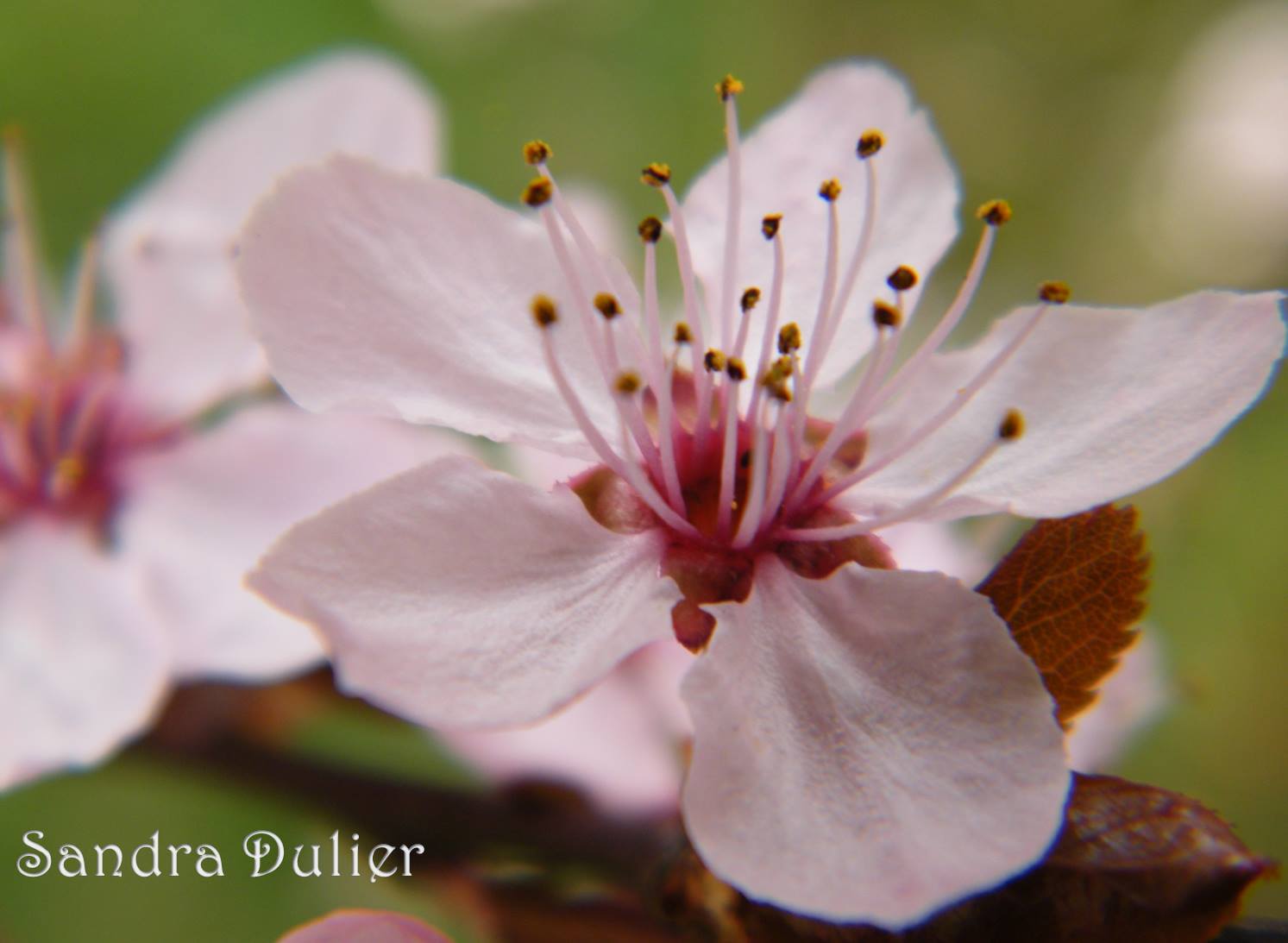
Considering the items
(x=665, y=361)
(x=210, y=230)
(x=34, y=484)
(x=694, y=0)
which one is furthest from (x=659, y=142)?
(x=665, y=361)

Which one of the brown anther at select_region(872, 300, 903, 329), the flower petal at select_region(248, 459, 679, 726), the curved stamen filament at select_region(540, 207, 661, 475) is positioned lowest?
the flower petal at select_region(248, 459, 679, 726)

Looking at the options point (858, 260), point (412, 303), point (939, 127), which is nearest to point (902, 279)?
point (858, 260)

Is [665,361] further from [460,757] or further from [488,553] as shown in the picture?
[460,757]

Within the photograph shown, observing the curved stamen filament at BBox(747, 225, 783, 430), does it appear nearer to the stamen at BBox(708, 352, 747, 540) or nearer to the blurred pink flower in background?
the stamen at BBox(708, 352, 747, 540)

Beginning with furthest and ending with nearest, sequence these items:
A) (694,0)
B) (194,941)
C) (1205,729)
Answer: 1. (694,0)
2. (1205,729)
3. (194,941)

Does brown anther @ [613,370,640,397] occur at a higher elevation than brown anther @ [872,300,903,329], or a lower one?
lower

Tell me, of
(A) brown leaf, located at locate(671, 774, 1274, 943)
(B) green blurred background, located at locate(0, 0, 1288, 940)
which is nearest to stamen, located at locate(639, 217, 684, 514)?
(A) brown leaf, located at locate(671, 774, 1274, 943)

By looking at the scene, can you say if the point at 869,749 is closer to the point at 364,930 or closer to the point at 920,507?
the point at 920,507

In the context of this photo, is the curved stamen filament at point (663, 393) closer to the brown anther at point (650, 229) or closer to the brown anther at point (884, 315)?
the brown anther at point (650, 229)
